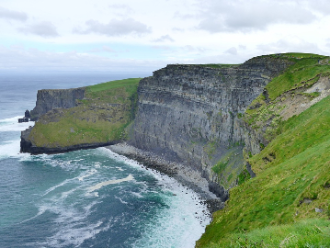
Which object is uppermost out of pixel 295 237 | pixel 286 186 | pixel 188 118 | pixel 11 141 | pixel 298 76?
pixel 298 76

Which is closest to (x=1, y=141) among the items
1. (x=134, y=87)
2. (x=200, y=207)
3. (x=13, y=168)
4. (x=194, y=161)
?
(x=13, y=168)

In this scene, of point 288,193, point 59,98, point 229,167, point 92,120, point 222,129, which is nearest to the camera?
point 288,193

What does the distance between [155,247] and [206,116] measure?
154 feet

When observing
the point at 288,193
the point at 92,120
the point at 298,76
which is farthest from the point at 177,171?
the point at 288,193

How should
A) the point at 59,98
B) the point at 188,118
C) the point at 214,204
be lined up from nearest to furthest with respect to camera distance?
the point at 214,204 → the point at 188,118 → the point at 59,98

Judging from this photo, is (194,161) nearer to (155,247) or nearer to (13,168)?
(155,247)

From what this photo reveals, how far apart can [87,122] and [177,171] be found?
54.3 m

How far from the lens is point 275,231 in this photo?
15000 mm

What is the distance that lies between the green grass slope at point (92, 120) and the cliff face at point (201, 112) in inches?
552

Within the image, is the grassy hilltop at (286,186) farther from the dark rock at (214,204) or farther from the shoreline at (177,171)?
the shoreline at (177,171)

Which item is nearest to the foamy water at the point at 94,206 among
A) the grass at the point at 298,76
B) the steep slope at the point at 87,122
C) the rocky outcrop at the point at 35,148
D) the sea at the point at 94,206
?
Answer: the sea at the point at 94,206

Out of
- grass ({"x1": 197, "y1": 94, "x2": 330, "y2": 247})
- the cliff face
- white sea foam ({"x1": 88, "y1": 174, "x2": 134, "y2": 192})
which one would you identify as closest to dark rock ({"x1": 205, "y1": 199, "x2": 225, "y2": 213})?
the cliff face

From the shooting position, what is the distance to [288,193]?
→ 2470 cm

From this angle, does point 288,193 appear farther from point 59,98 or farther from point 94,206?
point 59,98
